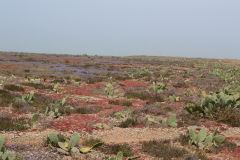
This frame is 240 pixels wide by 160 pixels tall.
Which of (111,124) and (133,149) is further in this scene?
(111,124)

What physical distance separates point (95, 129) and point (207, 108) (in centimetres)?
513

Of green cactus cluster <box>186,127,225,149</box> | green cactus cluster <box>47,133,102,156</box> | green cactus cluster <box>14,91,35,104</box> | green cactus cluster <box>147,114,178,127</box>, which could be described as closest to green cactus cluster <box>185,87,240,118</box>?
green cactus cluster <box>147,114,178,127</box>

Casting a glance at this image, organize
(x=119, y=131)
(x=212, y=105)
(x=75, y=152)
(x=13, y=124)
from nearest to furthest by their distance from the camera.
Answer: (x=75, y=152) → (x=13, y=124) → (x=119, y=131) → (x=212, y=105)

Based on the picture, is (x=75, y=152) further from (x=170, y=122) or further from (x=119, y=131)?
(x=170, y=122)

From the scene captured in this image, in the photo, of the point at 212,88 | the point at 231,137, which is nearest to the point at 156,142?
the point at 231,137

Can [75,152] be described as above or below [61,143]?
below

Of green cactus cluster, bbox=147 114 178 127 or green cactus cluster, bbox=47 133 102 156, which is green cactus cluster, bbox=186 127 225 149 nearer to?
green cactus cluster, bbox=147 114 178 127

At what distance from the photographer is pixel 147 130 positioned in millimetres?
8031

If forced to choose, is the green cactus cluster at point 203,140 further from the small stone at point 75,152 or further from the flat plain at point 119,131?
the small stone at point 75,152

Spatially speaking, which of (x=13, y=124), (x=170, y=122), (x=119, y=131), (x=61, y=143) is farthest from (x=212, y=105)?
(x=13, y=124)

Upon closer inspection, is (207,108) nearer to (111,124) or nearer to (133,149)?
(111,124)

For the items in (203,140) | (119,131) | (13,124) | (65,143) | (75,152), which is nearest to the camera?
(75,152)

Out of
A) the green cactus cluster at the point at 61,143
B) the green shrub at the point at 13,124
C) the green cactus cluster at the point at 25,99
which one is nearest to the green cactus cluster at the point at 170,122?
the green cactus cluster at the point at 61,143

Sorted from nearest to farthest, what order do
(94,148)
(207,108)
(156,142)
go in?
(94,148)
(156,142)
(207,108)
